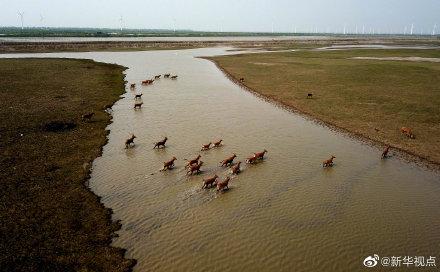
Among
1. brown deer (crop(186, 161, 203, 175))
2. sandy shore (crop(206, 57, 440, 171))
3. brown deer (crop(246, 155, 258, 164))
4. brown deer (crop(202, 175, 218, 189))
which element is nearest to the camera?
brown deer (crop(202, 175, 218, 189))

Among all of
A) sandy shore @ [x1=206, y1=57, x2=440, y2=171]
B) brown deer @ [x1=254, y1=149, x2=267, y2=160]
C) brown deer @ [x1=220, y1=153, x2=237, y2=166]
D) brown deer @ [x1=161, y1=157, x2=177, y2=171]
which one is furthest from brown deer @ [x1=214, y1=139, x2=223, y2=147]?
sandy shore @ [x1=206, y1=57, x2=440, y2=171]

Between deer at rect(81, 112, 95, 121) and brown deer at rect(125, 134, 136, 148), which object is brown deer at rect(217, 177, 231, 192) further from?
deer at rect(81, 112, 95, 121)

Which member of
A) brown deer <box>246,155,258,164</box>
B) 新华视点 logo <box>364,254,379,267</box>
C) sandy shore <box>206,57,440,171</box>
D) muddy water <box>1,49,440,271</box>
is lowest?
新华视点 logo <box>364,254,379,267</box>

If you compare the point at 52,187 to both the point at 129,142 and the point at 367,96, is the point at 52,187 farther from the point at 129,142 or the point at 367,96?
the point at 367,96

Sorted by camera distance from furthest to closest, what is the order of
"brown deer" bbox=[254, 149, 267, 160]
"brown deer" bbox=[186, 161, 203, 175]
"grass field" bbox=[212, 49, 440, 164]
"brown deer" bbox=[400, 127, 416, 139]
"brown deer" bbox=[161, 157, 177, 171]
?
"grass field" bbox=[212, 49, 440, 164], "brown deer" bbox=[400, 127, 416, 139], "brown deer" bbox=[254, 149, 267, 160], "brown deer" bbox=[161, 157, 177, 171], "brown deer" bbox=[186, 161, 203, 175]

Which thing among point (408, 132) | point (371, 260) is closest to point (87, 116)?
point (371, 260)

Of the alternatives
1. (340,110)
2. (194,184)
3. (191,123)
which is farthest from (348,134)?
(194,184)

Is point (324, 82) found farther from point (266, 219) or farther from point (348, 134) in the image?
point (266, 219)
